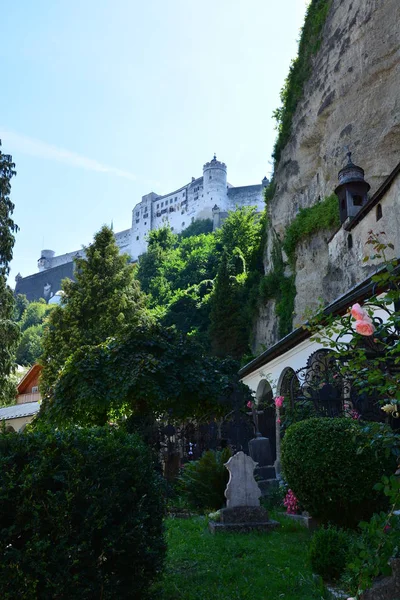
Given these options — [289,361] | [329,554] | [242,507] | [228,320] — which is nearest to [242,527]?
[242,507]

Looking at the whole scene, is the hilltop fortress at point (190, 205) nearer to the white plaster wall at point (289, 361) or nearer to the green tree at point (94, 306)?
the green tree at point (94, 306)

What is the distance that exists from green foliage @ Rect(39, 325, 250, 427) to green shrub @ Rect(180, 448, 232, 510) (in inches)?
117

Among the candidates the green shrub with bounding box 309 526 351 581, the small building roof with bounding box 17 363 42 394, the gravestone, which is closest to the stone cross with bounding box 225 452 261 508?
the gravestone

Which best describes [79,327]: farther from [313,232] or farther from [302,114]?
[302,114]

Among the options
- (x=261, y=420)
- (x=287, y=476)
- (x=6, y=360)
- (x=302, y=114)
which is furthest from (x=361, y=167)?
(x=287, y=476)

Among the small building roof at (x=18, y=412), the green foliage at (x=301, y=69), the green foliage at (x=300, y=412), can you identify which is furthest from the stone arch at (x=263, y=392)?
the green foliage at (x=301, y=69)

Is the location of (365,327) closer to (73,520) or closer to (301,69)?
(73,520)

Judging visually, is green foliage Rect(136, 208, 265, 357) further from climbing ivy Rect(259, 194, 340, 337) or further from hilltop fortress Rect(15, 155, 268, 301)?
hilltop fortress Rect(15, 155, 268, 301)

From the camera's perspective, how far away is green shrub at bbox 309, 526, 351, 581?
191 inches

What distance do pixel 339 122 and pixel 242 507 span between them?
2409cm

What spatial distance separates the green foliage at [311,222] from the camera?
1059 inches

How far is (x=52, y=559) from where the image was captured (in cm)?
367

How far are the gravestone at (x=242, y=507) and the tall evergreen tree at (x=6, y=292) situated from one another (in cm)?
1565

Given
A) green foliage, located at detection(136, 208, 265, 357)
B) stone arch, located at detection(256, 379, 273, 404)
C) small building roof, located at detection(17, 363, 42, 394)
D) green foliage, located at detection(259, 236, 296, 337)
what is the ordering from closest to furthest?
stone arch, located at detection(256, 379, 273, 404)
green foliage, located at detection(259, 236, 296, 337)
green foliage, located at detection(136, 208, 265, 357)
small building roof, located at detection(17, 363, 42, 394)
